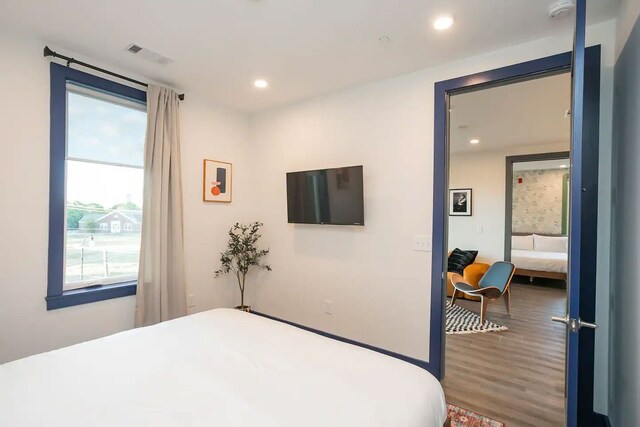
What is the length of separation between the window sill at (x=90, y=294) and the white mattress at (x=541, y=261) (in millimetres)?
6383

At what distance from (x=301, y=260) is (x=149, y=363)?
7.05ft

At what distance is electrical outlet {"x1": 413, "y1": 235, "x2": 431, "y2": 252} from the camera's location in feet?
8.79

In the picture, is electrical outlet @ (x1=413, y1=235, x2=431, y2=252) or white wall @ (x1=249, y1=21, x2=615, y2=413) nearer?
white wall @ (x1=249, y1=21, x2=615, y2=413)

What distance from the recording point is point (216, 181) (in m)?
3.65

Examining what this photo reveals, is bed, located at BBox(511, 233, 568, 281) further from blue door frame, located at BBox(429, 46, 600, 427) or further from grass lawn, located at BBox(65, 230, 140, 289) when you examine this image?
grass lawn, located at BBox(65, 230, 140, 289)

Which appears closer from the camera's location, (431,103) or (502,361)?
(431,103)

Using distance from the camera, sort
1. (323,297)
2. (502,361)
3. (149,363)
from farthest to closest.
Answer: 1. (323,297)
2. (502,361)
3. (149,363)

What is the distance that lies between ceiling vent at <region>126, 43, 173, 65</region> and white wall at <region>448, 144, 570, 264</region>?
16.8 ft

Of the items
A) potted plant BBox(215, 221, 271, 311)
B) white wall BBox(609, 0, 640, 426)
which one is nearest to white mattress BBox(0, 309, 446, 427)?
white wall BBox(609, 0, 640, 426)

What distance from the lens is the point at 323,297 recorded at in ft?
11.1

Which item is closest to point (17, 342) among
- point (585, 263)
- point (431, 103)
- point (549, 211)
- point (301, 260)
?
point (301, 260)

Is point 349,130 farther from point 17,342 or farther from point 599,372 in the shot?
point 17,342

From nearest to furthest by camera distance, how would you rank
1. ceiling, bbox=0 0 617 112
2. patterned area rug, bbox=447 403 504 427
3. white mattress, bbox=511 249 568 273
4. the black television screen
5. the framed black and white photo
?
1. ceiling, bbox=0 0 617 112
2. patterned area rug, bbox=447 403 504 427
3. the black television screen
4. white mattress, bbox=511 249 568 273
5. the framed black and white photo

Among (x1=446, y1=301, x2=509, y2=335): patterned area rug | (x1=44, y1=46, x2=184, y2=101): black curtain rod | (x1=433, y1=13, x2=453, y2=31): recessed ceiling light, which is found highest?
(x1=433, y1=13, x2=453, y2=31): recessed ceiling light
